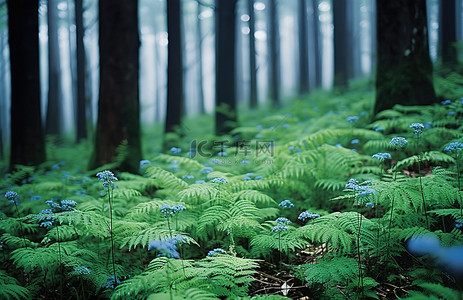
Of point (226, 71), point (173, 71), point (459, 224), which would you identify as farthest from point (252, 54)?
→ point (459, 224)

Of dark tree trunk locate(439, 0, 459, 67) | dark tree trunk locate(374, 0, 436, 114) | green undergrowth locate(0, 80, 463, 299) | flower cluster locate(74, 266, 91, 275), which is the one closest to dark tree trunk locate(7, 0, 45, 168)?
green undergrowth locate(0, 80, 463, 299)

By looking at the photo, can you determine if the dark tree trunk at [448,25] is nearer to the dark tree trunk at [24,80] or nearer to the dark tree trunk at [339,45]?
the dark tree trunk at [339,45]

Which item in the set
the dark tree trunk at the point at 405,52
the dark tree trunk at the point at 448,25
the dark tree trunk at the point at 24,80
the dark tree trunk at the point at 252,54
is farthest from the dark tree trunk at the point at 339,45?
the dark tree trunk at the point at 24,80

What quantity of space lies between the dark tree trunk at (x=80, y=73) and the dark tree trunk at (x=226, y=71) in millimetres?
7599

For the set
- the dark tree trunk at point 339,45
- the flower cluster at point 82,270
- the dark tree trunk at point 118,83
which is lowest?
the flower cluster at point 82,270

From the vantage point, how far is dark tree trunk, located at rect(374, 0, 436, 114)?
18.3 ft

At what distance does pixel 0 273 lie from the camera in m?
2.79

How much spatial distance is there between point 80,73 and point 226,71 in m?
8.50

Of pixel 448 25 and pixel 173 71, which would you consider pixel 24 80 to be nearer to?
pixel 173 71

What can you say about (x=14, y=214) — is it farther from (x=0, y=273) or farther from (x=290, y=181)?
(x=290, y=181)

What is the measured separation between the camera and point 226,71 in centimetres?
927

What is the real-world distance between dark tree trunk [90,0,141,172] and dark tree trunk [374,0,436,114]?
4.94m

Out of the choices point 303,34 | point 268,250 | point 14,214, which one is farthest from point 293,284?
point 303,34

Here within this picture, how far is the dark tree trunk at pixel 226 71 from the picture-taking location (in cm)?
911
